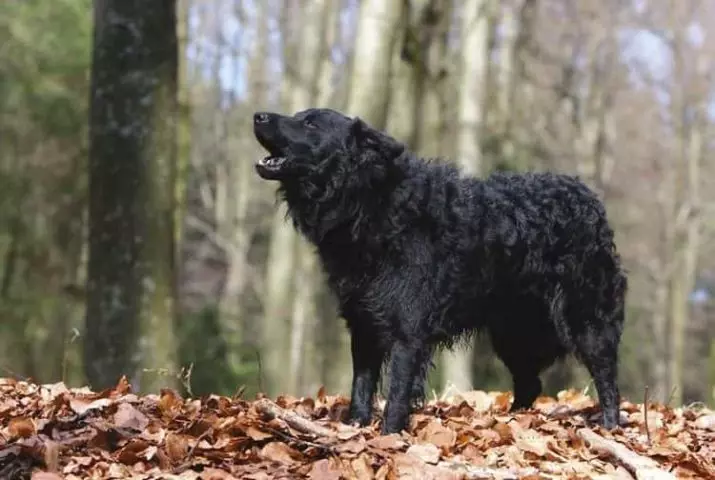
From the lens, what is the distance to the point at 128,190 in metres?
8.55

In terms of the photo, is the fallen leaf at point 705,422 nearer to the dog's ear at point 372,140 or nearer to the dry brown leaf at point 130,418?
the dog's ear at point 372,140

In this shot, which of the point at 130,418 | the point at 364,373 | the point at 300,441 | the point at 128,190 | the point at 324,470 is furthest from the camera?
the point at 128,190

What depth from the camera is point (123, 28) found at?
8617mm

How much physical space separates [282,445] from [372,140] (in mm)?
2138

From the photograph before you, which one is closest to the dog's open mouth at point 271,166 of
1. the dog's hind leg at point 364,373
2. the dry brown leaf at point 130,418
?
the dog's hind leg at point 364,373

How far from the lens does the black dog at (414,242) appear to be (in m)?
6.17

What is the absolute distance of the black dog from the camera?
6.17 meters

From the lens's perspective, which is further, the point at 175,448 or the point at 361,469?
the point at 175,448

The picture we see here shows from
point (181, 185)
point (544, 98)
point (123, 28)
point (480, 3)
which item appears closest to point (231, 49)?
point (544, 98)

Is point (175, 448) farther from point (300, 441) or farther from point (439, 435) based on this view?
point (439, 435)

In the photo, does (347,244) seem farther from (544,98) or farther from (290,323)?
(544,98)

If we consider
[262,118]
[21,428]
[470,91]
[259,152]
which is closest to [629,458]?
[262,118]

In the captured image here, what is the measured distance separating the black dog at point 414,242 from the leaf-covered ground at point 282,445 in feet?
1.63

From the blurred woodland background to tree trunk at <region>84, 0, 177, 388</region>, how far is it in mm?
17
